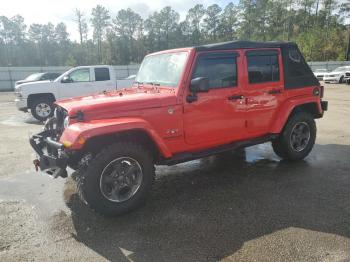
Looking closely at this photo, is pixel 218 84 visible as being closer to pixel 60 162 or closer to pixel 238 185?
pixel 238 185

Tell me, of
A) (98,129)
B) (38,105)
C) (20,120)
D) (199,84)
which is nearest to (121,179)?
(98,129)

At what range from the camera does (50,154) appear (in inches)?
173

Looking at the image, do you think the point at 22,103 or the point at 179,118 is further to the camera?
the point at 22,103

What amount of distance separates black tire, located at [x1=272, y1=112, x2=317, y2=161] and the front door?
1.09m

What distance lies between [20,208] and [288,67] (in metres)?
4.62

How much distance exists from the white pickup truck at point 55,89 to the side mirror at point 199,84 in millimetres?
8492

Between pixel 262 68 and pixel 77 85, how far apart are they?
8.62 meters

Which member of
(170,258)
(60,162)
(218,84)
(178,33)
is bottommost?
(170,258)

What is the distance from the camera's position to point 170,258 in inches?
129

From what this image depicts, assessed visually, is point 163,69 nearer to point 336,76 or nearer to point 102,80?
point 102,80

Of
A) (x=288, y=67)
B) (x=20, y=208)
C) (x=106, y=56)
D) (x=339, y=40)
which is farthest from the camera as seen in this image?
(x=106, y=56)

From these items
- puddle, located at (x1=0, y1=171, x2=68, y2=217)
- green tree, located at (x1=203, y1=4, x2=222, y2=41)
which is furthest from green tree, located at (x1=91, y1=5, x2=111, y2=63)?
puddle, located at (x1=0, y1=171, x2=68, y2=217)

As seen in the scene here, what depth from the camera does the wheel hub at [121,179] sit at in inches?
162

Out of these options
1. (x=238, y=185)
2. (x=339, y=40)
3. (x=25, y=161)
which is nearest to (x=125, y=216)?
(x=238, y=185)
